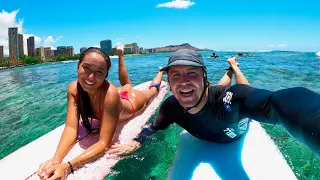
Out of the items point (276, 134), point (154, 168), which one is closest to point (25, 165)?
point (154, 168)

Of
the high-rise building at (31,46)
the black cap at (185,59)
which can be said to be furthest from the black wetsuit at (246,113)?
the high-rise building at (31,46)

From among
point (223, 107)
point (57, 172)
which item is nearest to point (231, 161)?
point (223, 107)

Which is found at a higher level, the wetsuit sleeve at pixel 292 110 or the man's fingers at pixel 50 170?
the wetsuit sleeve at pixel 292 110

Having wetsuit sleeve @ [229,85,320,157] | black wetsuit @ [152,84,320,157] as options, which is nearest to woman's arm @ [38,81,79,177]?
black wetsuit @ [152,84,320,157]

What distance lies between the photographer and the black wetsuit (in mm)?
1121

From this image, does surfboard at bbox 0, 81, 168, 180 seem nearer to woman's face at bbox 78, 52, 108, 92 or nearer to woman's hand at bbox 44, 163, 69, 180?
woman's hand at bbox 44, 163, 69, 180

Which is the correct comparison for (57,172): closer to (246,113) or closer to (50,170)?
(50,170)

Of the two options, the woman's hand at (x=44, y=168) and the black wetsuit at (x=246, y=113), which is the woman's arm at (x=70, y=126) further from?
the black wetsuit at (x=246, y=113)

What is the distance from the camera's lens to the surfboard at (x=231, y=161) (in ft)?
6.91

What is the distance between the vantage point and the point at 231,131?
2406 millimetres

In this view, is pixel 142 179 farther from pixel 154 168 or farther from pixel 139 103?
pixel 139 103

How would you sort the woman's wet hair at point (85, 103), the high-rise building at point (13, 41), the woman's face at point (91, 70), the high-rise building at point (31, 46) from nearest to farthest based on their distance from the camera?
the woman's face at point (91, 70) → the woman's wet hair at point (85, 103) → the high-rise building at point (13, 41) → the high-rise building at point (31, 46)

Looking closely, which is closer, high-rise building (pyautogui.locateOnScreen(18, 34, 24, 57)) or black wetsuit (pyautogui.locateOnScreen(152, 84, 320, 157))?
black wetsuit (pyautogui.locateOnScreen(152, 84, 320, 157))

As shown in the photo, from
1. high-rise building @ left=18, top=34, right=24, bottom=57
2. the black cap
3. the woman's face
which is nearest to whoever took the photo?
the black cap
